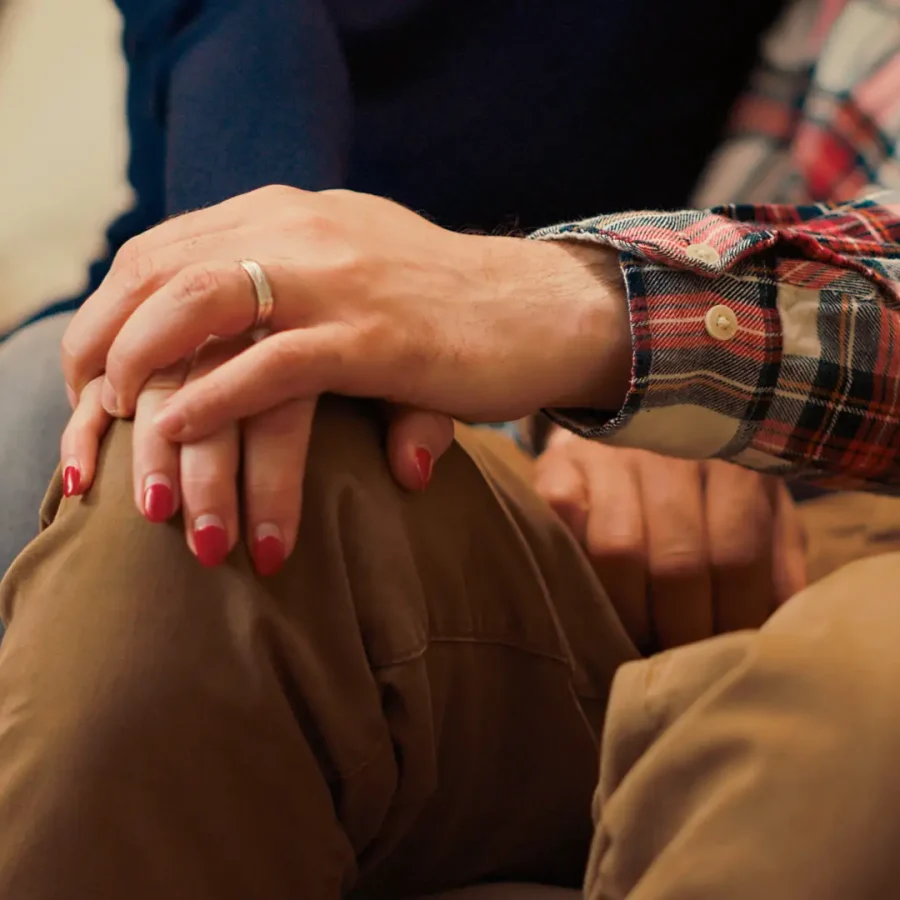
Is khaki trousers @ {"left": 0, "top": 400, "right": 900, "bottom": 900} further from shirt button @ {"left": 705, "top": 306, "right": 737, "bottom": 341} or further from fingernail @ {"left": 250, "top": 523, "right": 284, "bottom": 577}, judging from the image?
shirt button @ {"left": 705, "top": 306, "right": 737, "bottom": 341}

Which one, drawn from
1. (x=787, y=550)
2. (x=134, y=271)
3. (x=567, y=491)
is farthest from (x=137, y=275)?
(x=787, y=550)

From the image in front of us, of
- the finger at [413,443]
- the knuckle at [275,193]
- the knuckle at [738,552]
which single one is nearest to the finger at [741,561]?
the knuckle at [738,552]

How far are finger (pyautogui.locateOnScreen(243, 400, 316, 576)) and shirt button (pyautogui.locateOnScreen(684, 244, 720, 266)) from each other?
23 cm

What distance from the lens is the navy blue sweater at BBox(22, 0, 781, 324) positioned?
2.67 ft

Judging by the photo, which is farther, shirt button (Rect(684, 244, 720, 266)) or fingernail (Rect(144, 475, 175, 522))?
shirt button (Rect(684, 244, 720, 266))

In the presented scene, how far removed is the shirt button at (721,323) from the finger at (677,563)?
0.17m

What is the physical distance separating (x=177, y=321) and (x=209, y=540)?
0.33 feet

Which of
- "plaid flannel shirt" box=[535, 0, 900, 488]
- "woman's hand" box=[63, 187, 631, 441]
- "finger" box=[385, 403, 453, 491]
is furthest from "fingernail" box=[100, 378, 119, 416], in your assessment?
"plaid flannel shirt" box=[535, 0, 900, 488]

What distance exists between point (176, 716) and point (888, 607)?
0.27 m

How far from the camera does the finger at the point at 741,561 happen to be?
63 cm

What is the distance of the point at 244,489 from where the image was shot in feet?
1.36

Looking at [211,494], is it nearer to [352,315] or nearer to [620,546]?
[352,315]

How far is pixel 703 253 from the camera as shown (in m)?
0.51

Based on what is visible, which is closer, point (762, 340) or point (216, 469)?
point (216, 469)
